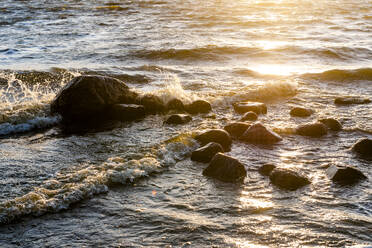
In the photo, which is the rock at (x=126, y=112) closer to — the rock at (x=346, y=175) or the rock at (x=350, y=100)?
the rock at (x=350, y=100)

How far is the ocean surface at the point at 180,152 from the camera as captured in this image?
3.95 meters

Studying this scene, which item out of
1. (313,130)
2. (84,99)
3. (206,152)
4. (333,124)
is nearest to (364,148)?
(313,130)

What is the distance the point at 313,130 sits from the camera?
21.9 feet

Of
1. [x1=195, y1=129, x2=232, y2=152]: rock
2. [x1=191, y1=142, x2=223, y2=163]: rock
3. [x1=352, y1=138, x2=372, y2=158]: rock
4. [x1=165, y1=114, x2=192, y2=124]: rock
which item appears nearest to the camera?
[x1=191, y1=142, x2=223, y2=163]: rock

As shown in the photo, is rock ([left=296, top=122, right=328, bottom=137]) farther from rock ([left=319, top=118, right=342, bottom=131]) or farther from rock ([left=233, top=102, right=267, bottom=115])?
rock ([left=233, top=102, right=267, bottom=115])

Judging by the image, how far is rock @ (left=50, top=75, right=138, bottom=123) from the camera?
7.80 m

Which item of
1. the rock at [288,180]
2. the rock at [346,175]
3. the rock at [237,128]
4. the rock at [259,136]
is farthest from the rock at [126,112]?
the rock at [346,175]

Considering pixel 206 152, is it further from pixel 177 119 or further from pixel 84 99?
pixel 84 99

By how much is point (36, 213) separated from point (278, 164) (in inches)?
110

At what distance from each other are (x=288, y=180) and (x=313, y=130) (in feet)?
6.82

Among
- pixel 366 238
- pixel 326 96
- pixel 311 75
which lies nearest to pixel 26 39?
pixel 311 75

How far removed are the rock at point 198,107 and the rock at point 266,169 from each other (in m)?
2.98

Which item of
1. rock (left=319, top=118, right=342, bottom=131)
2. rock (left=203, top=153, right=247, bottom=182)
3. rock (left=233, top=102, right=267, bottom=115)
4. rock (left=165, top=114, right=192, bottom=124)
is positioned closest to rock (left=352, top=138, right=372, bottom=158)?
rock (left=319, top=118, right=342, bottom=131)

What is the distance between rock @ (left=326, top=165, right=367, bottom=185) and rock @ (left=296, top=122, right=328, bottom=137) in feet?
5.58
